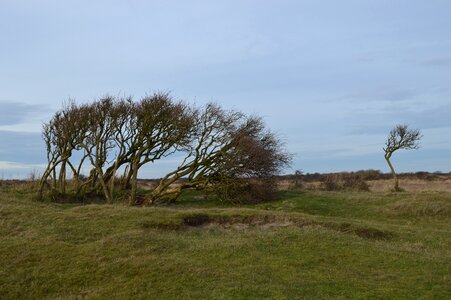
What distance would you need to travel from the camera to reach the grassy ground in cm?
998

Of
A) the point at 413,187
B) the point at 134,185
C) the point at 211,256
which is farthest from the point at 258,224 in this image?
the point at 413,187

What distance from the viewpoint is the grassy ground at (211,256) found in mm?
9984

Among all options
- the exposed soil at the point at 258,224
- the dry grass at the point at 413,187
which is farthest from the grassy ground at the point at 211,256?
the dry grass at the point at 413,187

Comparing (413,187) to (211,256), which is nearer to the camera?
(211,256)

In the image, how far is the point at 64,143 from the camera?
2869 cm

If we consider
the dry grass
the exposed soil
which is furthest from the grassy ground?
the dry grass

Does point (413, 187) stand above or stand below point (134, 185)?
below

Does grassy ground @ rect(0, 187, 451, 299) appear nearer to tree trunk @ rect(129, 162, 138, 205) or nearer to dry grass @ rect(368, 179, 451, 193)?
tree trunk @ rect(129, 162, 138, 205)

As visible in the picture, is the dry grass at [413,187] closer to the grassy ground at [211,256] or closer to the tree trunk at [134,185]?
the grassy ground at [211,256]

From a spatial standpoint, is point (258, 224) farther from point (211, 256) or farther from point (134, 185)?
point (134, 185)

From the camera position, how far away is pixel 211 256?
40.3 ft

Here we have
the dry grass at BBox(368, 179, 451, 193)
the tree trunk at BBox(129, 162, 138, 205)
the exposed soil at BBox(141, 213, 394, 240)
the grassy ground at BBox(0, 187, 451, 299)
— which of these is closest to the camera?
the grassy ground at BBox(0, 187, 451, 299)

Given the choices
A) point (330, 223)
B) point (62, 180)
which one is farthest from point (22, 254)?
point (62, 180)

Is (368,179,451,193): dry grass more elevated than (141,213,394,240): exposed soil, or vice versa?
(368,179,451,193): dry grass
